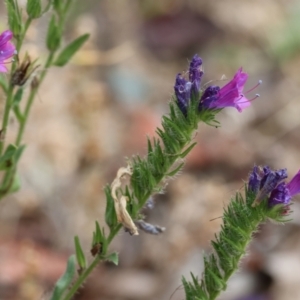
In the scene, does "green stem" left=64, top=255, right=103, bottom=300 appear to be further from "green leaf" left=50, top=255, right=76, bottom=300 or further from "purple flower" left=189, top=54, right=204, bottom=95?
"purple flower" left=189, top=54, right=204, bottom=95

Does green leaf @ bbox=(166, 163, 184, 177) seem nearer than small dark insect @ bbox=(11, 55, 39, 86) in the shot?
Yes

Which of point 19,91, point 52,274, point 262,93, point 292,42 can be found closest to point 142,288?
point 52,274

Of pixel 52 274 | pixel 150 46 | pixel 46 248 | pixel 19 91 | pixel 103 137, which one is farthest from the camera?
pixel 150 46

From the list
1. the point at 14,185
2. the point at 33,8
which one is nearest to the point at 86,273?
the point at 14,185

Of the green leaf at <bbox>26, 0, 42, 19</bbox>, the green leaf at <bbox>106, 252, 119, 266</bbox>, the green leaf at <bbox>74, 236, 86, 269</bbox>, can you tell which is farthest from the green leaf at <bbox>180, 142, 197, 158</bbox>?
the green leaf at <bbox>26, 0, 42, 19</bbox>

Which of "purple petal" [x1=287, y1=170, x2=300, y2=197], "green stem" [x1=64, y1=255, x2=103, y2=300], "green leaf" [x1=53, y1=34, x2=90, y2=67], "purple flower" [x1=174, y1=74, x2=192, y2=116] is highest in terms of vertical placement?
"green leaf" [x1=53, y1=34, x2=90, y2=67]

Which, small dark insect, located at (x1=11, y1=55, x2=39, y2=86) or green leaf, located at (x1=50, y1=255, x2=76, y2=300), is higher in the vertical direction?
small dark insect, located at (x1=11, y1=55, x2=39, y2=86)

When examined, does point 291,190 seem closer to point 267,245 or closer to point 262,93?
point 267,245
